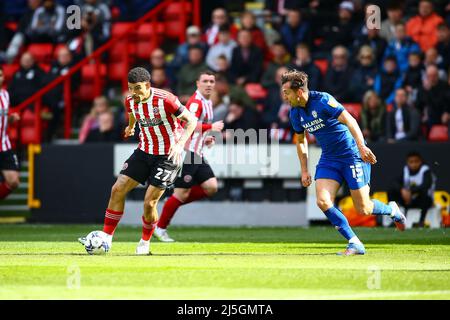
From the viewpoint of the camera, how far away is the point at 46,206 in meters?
21.3

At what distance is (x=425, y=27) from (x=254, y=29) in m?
3.55

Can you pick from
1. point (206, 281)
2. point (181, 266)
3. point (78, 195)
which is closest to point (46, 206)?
point (78, 195)

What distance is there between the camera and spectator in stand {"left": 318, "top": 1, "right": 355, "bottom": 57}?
2264 centimetres

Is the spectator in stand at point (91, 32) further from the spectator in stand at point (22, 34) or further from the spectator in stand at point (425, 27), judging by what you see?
the spectator in stand at point (425, 27)

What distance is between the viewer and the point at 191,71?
22406mm

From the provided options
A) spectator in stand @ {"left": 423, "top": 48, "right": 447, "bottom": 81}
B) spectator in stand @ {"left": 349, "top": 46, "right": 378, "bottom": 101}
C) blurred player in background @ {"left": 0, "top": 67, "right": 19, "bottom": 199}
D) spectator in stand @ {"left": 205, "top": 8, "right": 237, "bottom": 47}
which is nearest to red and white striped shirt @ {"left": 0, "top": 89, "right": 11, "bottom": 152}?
blurred player in background @ {"left": 0, "top": 67, "right": 19, "bottom": 199}

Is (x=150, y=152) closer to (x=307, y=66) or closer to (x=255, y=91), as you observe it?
(x=307, y=66)

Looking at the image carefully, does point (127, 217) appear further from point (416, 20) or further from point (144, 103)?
point (144, 103)

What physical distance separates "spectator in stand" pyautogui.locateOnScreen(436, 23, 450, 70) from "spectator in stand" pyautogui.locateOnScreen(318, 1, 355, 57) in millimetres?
2036

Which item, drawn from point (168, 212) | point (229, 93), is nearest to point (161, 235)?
point (168, 212)

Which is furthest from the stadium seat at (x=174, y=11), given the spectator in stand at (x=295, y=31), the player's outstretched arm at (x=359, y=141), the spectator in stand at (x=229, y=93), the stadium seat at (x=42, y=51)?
the player's outstretched arm at (x=359, y=141)

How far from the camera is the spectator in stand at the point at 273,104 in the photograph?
837 inches

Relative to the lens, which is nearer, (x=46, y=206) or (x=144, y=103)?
(x=144, y=103)
